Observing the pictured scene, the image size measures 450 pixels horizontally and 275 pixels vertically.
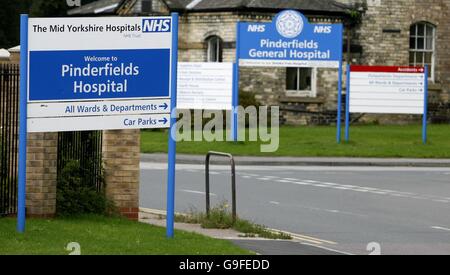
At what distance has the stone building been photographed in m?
44.5

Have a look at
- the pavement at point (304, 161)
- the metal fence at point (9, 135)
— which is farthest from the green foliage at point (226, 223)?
the pavement at point (304, 161)

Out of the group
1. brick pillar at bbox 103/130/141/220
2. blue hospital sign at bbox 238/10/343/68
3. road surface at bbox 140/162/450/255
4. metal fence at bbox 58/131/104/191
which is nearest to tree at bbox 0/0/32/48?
blue hospital sign at bbox 238/10/343/68

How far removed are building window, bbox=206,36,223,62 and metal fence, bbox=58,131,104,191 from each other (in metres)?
28.6

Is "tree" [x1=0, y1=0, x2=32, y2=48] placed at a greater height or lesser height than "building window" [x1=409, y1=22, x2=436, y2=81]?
greater

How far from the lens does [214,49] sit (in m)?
45.6

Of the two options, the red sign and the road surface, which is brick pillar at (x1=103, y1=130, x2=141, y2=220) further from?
the red sign

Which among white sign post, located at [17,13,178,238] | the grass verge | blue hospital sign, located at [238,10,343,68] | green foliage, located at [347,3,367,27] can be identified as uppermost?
green foliage, located at [347,3,367,27]

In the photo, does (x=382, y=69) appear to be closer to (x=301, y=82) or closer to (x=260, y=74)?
(x=260, y=74)

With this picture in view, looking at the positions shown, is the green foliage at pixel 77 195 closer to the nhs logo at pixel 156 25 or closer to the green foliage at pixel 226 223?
the green foliage at pixel 226 223

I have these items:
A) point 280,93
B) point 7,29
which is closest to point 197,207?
point 280,93

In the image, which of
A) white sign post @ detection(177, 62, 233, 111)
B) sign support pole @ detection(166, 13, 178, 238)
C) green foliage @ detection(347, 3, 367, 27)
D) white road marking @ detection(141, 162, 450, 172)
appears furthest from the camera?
green foliage @ detection(347, 3, 367, 27)

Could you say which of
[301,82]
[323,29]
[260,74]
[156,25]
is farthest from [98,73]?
[301,82]
